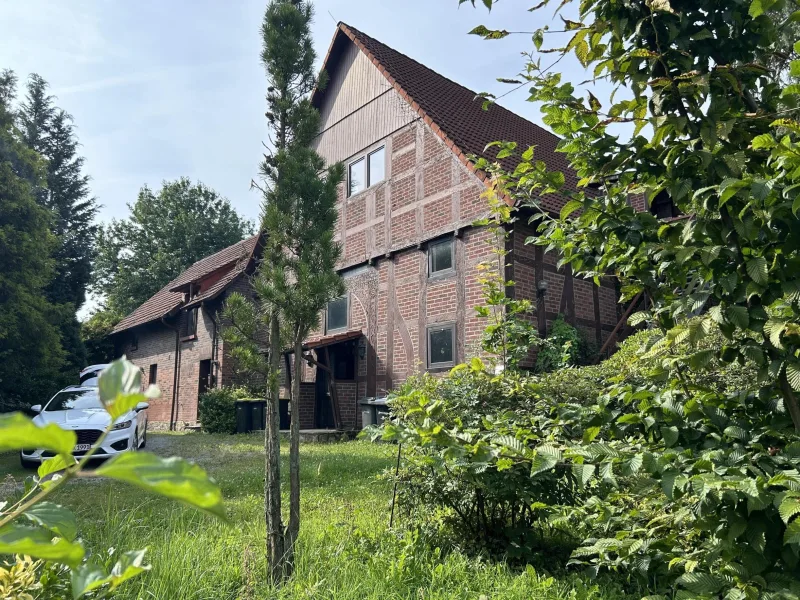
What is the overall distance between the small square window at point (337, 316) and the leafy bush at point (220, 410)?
12.1 ft

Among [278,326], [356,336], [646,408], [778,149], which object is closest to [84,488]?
[278,326]

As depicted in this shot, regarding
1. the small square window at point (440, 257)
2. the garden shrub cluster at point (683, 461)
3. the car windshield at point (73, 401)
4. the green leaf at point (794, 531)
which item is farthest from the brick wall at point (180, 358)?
the green leaf at point (794, 531)

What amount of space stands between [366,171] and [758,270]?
47.7 ft

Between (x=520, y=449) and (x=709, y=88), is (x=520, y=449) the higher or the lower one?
the lower one

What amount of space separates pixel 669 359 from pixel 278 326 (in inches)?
131

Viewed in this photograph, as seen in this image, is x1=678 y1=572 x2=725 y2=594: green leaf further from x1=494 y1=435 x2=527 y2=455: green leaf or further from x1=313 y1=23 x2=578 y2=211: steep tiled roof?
x1=313 y1=23 x2=578 y2=211: steep tiled roof

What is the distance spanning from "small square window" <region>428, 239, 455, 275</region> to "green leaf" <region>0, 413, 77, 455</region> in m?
12.8

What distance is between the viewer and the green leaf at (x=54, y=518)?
665mm

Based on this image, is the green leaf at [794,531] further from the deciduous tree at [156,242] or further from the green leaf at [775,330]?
the deciduous tree at [156,242]

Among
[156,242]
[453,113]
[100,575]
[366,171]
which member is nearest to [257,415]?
[366,171]

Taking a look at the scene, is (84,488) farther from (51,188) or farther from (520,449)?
(51,188)

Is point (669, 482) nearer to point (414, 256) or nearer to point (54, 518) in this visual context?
point (54, 518)

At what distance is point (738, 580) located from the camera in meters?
1.91

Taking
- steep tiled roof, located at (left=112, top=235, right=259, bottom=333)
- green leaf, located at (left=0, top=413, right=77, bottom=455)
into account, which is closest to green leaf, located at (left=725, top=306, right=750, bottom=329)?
green leaf, located at (left=0, top=413, right=77, bottom=455)
